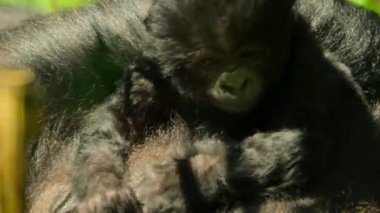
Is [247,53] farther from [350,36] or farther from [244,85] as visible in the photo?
[350,36]

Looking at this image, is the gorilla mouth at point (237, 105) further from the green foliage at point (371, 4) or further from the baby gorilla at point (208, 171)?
the green foliage at point (371, 4)

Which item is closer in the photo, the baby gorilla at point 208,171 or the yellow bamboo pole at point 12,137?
the yellow bamboo pole at point 12,137

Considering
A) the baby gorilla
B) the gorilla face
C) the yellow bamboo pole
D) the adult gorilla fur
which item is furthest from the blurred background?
the yellow bamboo pole

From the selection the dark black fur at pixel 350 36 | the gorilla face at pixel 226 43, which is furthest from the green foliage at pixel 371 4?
the gorilla face at pixel 226 43

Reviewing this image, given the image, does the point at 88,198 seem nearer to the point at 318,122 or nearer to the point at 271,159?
the point at 271,159

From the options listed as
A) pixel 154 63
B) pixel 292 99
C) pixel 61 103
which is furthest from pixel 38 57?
pixel 292 99

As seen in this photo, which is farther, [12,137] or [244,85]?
[244,85]

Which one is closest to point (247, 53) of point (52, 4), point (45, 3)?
point (52, 4)
